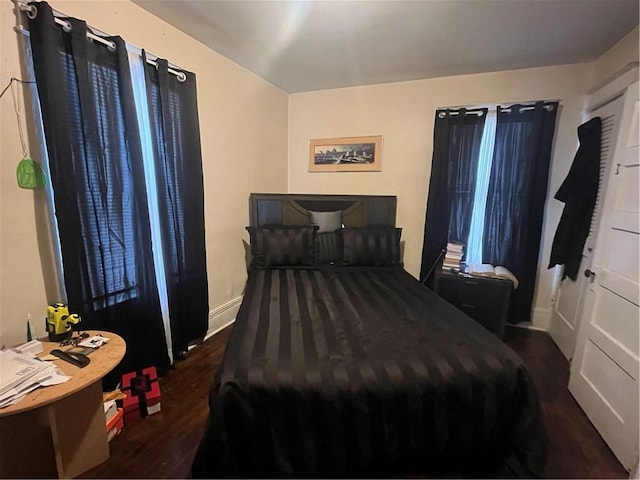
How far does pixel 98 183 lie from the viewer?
1667mm

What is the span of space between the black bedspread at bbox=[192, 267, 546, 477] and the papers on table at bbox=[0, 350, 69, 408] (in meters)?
0.68

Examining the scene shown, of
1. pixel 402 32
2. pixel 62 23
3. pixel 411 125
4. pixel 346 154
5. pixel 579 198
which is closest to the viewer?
pixel 62 23

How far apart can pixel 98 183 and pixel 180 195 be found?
0.58 meters

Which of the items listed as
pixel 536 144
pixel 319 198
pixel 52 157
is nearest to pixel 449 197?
pixel 536 144

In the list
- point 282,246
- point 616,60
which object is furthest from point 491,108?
point 282,246

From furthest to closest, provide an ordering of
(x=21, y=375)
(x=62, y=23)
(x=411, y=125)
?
(x=411, y=125) < (x=62, y=23) < (x=21, y=375)

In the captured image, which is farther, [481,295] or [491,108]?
[491,108]

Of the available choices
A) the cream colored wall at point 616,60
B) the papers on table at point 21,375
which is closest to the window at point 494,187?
the cream colored wall at point 616,60

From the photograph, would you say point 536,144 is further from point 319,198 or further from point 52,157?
point 52,157

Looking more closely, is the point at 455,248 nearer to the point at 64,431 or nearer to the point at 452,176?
the point at 452,176

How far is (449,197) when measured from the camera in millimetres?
2977

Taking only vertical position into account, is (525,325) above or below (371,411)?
below

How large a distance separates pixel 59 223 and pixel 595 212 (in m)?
3.52

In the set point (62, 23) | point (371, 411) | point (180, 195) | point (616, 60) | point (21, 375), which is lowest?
point (371, 411)
